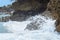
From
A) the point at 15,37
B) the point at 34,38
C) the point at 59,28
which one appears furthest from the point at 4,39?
the point at 59,28

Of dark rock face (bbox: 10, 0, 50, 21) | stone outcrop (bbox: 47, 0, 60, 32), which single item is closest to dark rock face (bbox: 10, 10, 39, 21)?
dark rock face (bbox: 10, 0, 50, 21)

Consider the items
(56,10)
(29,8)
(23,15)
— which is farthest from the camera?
(29,8)

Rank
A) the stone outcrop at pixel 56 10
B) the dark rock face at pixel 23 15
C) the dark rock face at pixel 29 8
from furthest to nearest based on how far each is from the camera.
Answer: the dark rock face at pixel 29 8 < the dark rock face at pixel 23 15 < the stone outcrop at pixel 56 10

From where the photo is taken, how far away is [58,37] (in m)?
5.88

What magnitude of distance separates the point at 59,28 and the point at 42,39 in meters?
1.49

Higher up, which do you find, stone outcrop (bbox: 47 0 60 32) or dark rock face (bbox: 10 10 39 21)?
dark rock face (bbox: 10 10 39 21)

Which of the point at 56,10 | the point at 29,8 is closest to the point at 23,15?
the point at 29,8

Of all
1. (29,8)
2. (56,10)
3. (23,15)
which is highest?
(29,8)

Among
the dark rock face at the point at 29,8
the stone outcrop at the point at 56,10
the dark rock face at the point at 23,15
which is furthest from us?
the dark rock face at the point at 29,8

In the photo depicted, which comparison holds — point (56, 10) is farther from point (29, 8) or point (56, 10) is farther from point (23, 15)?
point (29, 8)

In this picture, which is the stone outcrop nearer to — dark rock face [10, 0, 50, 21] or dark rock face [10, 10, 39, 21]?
dark rock face [10, 10, 39, 21]

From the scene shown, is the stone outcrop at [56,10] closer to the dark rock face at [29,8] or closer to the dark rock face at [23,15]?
the dark rock face at [23,15]

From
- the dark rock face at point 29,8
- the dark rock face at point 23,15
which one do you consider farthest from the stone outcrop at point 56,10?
the dark rock face at point 29,8

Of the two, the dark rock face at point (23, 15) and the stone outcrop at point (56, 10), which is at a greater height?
the dark rock face at point (23, 15)
